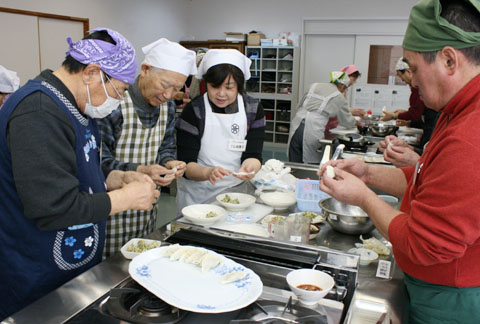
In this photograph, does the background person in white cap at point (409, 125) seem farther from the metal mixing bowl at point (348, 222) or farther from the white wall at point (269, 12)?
the white wall at point (269, 12)

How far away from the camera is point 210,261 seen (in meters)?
1.23

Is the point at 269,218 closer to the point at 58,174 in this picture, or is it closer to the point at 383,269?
the point at 383,269

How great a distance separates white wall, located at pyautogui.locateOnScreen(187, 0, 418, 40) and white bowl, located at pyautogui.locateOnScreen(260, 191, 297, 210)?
6.90m

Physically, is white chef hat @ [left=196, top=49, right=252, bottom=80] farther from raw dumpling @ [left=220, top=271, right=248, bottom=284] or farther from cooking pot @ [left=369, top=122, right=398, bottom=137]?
cooking pot @ [left=369, top=122, right=398, bottom=137]

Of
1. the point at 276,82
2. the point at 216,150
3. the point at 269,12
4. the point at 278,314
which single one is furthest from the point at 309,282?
the point at 269,12

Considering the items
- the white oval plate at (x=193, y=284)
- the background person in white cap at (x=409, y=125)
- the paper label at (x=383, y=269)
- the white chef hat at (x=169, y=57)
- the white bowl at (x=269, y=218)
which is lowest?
the paper label at (x=383, y=269)

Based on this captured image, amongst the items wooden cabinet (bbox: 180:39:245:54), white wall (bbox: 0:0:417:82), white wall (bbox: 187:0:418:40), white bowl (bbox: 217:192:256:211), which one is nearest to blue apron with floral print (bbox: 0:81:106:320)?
white bowl (bbox: 217:192:256:211)

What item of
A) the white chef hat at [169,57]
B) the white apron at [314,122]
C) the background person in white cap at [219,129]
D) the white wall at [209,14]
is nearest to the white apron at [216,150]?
the background person in white cap at [219,129]

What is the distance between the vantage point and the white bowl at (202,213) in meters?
1.82

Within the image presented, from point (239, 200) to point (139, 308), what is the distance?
1177 mm

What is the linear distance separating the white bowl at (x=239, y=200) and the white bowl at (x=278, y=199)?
0.27 ft

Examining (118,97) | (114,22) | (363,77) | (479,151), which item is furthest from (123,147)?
(363,77)

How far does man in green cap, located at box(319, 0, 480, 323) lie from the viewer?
1.02 m

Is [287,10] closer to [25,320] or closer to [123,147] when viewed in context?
[123,147]
